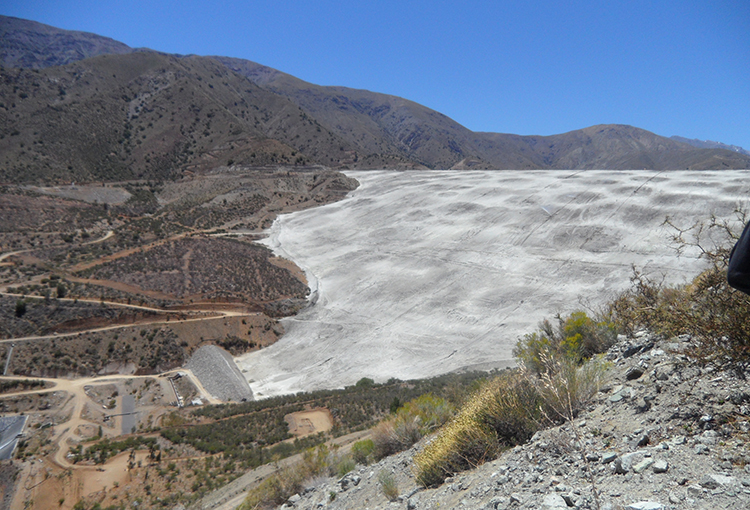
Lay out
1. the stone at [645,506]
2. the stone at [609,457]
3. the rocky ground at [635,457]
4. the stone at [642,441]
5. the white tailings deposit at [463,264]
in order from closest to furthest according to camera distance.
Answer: the stone at [645,506]
the rocky ground at [635,457]
the stone at [609,457]
the stone at [642,441]
the white tailings deposit at [463,264]

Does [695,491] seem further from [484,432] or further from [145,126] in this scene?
[145,126]

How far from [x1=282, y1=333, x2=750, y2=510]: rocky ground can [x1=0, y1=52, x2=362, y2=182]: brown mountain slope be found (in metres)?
68.1

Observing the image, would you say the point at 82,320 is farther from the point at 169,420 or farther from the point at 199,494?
the point at 199,494

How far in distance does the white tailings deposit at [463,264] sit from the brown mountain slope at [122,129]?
3575cm

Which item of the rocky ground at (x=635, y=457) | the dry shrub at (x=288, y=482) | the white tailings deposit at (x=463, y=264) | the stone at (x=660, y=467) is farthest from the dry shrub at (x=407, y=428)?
the white tailings deposit at (x=463, y=264)

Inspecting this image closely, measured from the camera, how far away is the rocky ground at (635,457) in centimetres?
321

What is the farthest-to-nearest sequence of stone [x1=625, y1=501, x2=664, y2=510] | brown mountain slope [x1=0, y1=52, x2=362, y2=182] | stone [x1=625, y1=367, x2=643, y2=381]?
brown mountain slope [x1=0, y1=52, x2=362, y2=182]
stone [x1=625, y1=367, x2=643, y2=381]
stone [x1=625, y1=501, x2=664, y2=510]

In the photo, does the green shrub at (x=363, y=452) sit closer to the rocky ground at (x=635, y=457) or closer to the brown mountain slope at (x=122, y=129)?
the rocky ground at (x=635, y=457)

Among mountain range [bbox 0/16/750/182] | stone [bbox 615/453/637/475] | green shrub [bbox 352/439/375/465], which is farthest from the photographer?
mountain range [bbox 0/16/750/182]

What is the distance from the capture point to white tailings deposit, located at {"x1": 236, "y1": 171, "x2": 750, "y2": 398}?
79.8 feet

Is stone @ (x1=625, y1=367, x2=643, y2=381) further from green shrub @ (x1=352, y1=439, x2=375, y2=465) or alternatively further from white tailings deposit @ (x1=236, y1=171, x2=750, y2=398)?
white tailings deposit @ (x1=236, y1=171, x2=750, y2=398)

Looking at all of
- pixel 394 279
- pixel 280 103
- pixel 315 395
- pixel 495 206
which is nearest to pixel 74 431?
pixel 315 395

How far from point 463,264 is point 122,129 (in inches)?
3067

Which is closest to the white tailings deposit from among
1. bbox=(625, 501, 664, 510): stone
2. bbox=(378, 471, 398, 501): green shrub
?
bbox=(378, 471, 398, 501): green shrub
